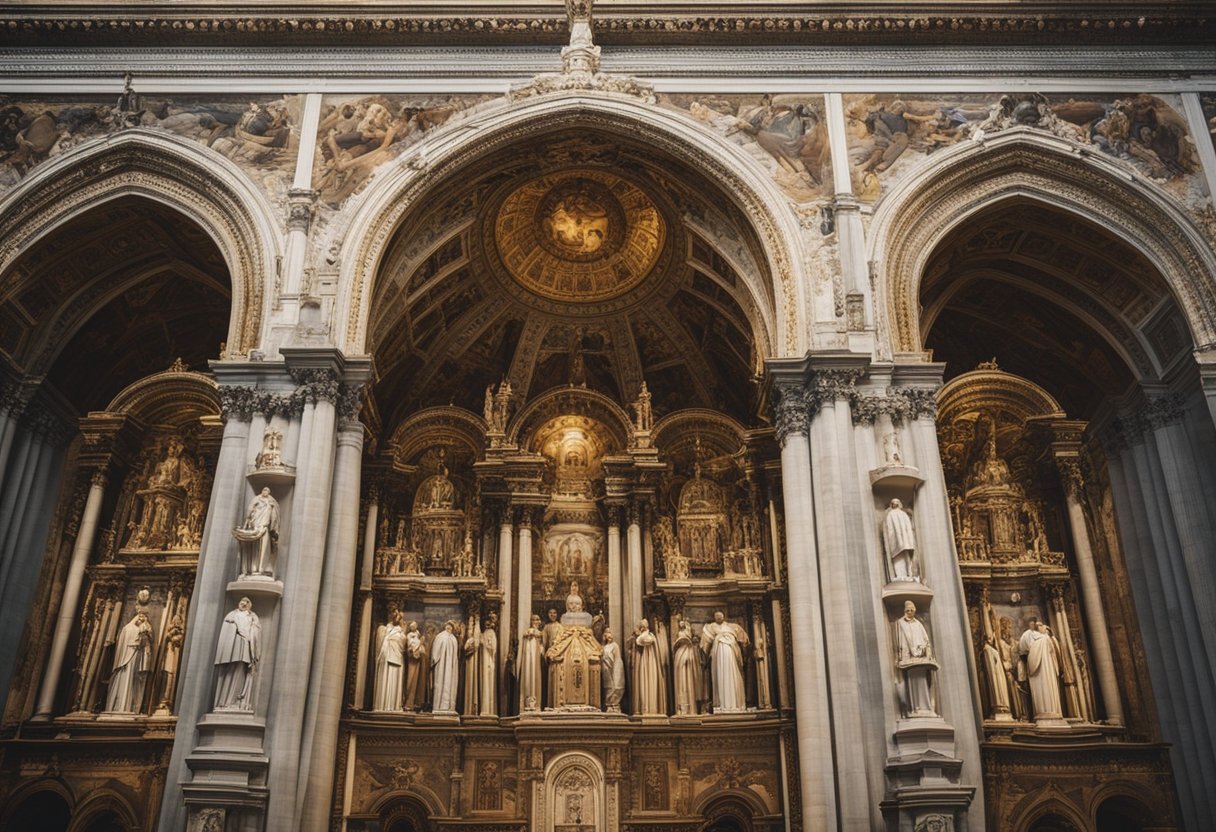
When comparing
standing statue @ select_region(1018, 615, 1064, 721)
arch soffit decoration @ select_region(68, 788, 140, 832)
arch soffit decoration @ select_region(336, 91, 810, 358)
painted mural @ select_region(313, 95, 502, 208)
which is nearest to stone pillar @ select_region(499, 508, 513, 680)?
arch soffit decoration @ select_region(336, 91, 810, 358)

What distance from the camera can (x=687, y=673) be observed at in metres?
17.6

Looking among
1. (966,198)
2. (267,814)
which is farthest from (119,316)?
(966,198)

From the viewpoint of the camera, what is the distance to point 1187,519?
48.4 feet

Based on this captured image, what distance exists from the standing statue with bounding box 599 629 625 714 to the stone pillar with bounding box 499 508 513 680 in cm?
166

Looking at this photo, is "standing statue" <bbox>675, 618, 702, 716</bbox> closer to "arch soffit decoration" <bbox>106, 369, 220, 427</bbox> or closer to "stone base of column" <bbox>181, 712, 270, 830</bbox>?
"stone base of column" <bbox>181, 712, 270, 830</bbox>

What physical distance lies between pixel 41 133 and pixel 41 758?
9524 millimetres

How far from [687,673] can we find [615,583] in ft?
7.04

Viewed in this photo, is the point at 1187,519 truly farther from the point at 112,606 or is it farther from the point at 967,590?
the point at 112,606

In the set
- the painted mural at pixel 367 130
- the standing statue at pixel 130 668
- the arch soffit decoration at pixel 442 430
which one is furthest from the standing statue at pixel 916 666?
the standing statue at pixel 130 668

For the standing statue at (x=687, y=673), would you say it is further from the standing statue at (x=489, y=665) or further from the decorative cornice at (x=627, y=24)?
the decorative cornice at (x=627, y=24)

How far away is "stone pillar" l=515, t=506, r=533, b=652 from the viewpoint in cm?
1828

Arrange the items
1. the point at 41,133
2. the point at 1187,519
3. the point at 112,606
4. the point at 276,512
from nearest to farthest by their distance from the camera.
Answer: the point at 276,512, the point at 1187,519, the point at 41,133, the point at 112,606

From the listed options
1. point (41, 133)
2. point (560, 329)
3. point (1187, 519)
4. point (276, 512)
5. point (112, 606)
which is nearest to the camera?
point (276, 512)

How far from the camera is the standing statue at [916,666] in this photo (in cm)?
1218
